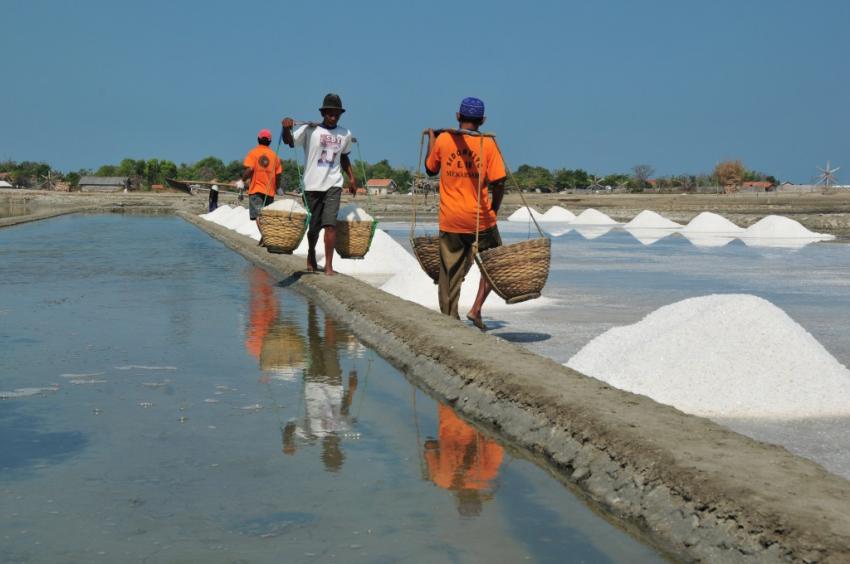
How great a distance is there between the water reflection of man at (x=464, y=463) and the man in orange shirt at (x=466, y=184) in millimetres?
2953

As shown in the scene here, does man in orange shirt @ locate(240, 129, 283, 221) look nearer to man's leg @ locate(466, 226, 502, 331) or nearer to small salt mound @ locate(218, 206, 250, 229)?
man's leg @ locate(466, 226, 502, 331)

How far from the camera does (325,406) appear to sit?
5242mm

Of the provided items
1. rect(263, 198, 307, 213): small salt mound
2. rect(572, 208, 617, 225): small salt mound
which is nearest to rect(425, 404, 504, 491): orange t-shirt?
rect(263, 198, 307, 213): small salt mound

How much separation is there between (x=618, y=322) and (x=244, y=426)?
15.7 ft

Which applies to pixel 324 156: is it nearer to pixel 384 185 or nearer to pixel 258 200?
pixel 258 200

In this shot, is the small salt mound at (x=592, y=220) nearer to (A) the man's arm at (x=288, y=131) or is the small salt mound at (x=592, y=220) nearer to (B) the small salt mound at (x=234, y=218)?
(B) the small salt mound at (x=234, y=218)

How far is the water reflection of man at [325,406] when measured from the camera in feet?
14.5

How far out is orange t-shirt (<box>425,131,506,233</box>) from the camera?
7.79m

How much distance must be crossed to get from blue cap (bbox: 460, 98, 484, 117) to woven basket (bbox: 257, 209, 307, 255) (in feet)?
15.2

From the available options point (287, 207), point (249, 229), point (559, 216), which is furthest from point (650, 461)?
point (559, 216)

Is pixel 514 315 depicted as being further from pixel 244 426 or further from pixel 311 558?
pixel 311 558

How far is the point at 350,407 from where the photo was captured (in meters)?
5.26

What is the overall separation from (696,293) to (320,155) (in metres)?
4.02

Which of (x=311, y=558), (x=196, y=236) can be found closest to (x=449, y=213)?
(x=311, y=558)
